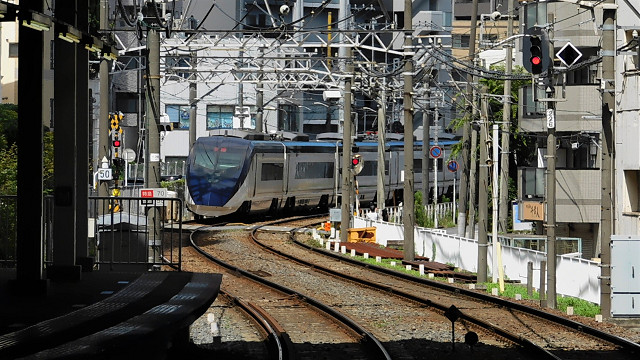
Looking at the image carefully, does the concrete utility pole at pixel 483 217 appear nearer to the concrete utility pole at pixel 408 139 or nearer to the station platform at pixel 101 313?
the concrete utility pole at pixel 408 139

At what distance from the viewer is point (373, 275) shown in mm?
26938

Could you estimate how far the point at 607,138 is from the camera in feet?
63.2

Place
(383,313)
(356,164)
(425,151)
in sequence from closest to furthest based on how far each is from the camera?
(383,313), (356,164), (425,151)

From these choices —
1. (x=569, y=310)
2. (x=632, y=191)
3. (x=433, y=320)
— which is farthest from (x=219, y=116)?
(x=433, y=320)

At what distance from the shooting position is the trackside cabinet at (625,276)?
18.5m

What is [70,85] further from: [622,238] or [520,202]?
[520,202]

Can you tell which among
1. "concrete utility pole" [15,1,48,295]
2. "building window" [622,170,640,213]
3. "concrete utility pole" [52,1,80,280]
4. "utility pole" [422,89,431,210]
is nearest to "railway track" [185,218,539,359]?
"concrete utility pole" [52,1,80,280]

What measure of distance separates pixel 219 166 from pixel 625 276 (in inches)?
947

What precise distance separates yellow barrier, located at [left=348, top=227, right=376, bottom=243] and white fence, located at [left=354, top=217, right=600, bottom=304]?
30 centimetres

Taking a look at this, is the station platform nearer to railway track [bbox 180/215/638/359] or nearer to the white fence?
railway track [bbox 180/215/638/359]

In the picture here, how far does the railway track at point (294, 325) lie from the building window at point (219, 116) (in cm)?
4731

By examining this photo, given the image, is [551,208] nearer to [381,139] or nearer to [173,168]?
[381,139]

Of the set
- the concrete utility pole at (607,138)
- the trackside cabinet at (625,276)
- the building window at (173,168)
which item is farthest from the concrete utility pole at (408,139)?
the building window at (173,168)

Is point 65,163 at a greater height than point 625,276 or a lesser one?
greater
